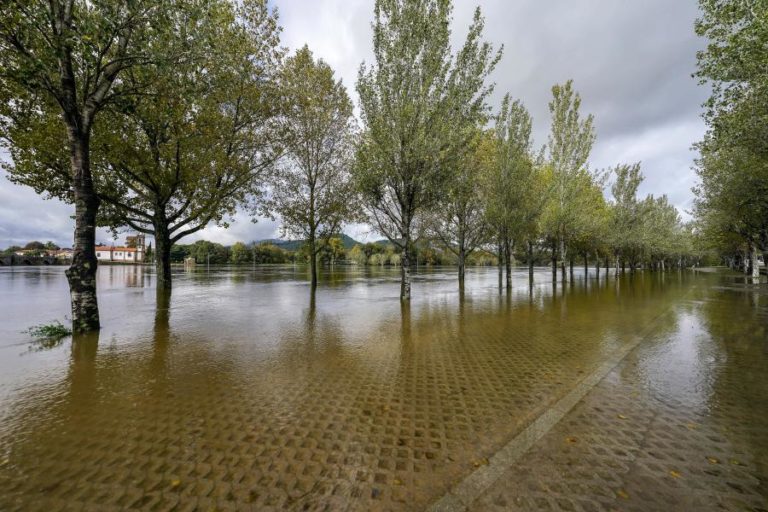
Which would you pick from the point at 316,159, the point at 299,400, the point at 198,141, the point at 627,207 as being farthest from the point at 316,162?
the point at 627,207

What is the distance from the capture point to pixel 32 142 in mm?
14266

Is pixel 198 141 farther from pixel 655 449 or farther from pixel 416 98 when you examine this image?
pixel 655 449

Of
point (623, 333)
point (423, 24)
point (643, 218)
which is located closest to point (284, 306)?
point (623, 333)

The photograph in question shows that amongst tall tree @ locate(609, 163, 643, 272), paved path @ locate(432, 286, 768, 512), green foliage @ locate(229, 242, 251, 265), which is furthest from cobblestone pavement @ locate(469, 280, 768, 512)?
green foliage @ locate(229, 242, 251, 265)

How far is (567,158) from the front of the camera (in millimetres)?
29578

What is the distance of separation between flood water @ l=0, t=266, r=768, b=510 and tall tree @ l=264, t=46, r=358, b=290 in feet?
54.7

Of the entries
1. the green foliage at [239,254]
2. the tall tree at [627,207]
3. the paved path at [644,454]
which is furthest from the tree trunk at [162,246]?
the green foliage at [239,254]

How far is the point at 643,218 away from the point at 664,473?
52373mm

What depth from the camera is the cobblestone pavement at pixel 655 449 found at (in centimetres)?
307

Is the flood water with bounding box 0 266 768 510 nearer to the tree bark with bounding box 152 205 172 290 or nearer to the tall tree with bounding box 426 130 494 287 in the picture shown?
the tree bark with bounding box 152 205 172 290

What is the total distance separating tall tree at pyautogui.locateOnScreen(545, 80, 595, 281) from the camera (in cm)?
2891

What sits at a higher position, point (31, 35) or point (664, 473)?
point (31, 35)

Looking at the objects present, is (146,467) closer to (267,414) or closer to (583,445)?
(267,414)

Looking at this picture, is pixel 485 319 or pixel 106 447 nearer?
pixel 106 447
